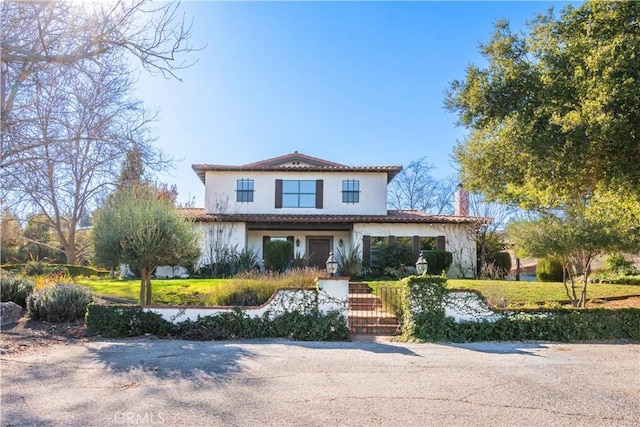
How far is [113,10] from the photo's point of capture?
7512 millimetres

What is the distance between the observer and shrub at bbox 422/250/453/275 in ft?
66.5

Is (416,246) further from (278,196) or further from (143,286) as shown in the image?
(143,286)

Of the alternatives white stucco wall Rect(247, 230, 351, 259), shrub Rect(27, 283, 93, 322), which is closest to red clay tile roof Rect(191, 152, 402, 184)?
white stucco wall Rect(247, 230, 351, 259)

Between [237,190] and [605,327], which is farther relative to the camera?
[237,190]

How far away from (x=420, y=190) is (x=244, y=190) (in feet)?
64.1

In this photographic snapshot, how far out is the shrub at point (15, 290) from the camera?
1017cm

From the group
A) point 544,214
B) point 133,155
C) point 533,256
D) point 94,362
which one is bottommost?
point 94,362

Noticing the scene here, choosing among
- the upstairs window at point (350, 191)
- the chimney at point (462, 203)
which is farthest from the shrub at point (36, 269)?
the chimney at point (462, 203)

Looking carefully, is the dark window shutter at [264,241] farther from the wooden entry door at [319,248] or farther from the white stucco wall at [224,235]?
the wooden entry door at [319,248]

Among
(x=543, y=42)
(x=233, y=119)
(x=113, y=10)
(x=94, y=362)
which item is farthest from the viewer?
(x=233, y=119)

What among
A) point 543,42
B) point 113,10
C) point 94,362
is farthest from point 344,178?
point 94,362

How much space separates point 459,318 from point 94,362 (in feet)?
21.3

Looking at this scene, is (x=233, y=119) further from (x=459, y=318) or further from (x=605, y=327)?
(x=605, y=327)

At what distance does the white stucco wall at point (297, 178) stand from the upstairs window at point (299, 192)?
0.84ft
